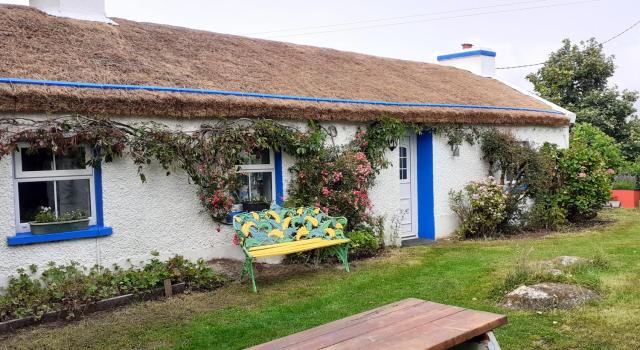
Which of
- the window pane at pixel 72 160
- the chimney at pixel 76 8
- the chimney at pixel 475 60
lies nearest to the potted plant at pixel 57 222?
the window pane at pixel 72 160

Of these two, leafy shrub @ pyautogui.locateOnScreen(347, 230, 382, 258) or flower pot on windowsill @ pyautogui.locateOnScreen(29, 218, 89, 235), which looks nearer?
flower pot on windowsill @ pyautogui.locateOnScreen(29, 218, 89, 235)

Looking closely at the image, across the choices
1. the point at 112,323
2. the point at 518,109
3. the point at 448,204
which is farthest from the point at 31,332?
the point at 518,109

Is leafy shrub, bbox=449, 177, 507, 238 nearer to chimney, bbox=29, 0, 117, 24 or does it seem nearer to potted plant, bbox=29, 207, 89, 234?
potted plant, bbox=29, 207, 89, 234

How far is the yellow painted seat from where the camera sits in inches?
270

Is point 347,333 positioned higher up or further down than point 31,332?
higher up

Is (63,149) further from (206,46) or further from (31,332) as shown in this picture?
(206,46)

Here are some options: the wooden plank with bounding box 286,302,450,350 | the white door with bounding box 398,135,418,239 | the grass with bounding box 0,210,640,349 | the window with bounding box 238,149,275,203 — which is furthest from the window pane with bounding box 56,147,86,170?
the white door with bounding box 398,135,418,239

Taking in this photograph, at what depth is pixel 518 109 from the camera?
12.8m

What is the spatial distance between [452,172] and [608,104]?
13198mm

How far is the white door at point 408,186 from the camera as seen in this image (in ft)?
35.8

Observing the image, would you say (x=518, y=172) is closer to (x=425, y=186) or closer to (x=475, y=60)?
(x=425, y=186)

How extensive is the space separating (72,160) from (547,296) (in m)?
5.74

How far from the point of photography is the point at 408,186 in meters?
11.1

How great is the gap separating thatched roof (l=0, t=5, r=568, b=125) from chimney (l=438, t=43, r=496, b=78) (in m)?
3.50
